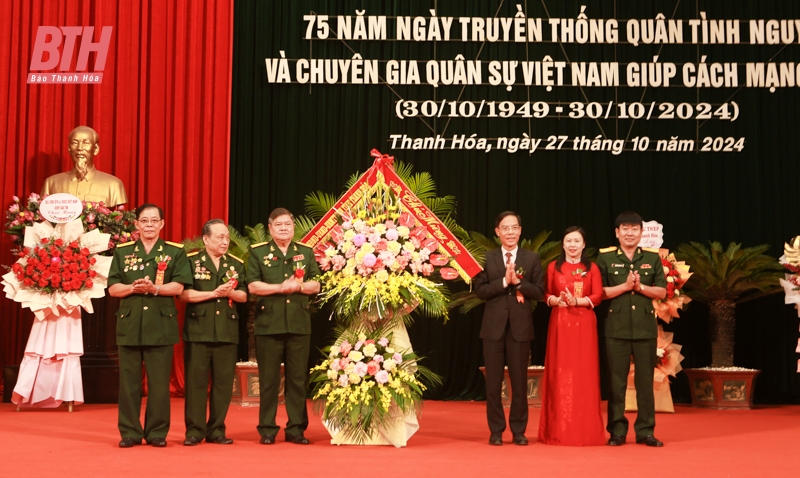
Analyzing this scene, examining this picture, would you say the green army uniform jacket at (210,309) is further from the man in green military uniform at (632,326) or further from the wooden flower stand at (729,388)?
the wooden flower stand at (729,388)

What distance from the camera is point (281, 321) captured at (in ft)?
17.0

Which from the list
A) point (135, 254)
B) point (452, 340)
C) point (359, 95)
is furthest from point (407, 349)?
point (359, 95)

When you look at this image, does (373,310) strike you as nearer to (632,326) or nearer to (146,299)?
(146,299)

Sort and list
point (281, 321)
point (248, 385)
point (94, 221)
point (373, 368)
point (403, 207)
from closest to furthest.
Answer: point (373, 368) < point (281, 321) < point (403, 207) < point (94, 221) < point (248, 385)

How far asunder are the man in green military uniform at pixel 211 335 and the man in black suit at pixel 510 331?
1.50 m

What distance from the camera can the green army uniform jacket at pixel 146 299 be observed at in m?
4.98

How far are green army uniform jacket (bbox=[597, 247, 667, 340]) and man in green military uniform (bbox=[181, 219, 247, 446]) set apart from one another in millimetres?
2217

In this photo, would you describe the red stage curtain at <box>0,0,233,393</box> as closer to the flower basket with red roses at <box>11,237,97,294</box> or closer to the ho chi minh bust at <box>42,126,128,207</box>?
the ho chi minh bust at <box>42,126,128,207</box>

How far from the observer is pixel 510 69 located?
8.45 metres

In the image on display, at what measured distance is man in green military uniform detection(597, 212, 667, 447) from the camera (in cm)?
521

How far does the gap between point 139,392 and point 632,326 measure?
9.57 feet

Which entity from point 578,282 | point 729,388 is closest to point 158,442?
point 578,282

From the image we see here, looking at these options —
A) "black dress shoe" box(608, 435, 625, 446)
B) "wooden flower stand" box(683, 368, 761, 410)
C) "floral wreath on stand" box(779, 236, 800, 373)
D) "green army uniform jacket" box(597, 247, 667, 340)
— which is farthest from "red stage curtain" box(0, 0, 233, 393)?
"floral wreath on stand" box(779, 236, 800, 373)

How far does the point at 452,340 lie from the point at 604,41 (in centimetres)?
322
